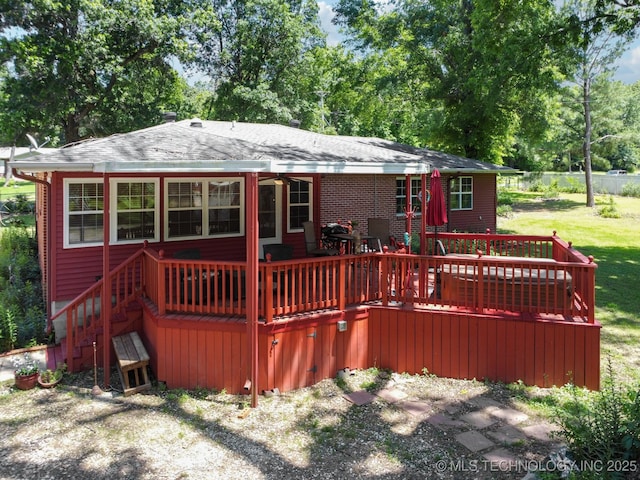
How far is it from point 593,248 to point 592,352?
1178 cm

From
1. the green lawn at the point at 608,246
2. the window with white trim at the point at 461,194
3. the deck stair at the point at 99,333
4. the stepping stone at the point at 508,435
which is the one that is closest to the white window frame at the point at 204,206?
the deck stair at the point at 99,333

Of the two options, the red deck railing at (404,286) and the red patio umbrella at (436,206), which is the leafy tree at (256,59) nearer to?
the red patio umbrella at (436,206)

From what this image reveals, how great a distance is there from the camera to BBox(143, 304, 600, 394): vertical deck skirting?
21.4 ft

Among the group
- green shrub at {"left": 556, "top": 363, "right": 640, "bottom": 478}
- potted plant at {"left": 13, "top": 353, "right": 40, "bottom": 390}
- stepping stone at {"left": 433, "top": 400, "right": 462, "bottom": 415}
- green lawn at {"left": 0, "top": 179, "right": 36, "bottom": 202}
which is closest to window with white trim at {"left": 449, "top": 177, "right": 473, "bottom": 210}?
stepping stone at {"left": 433, "top": 400, "right": 462, "bottom": 415}

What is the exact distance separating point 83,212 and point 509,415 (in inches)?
286

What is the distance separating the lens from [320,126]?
1299 inches

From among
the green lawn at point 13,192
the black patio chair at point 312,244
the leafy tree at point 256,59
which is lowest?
the black patio chair at point 312,244

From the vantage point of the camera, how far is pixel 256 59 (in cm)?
2825

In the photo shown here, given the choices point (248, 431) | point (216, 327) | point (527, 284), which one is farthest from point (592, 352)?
point (216, 327)

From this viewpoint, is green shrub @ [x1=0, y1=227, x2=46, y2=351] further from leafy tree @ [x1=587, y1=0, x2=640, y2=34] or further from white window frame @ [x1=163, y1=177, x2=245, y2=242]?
leafy tree @ [x1=587, y1=0, x2=640, y2=34]

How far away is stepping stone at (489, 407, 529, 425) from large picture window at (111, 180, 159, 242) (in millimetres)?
6415

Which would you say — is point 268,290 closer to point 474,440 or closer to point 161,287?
point 161,287

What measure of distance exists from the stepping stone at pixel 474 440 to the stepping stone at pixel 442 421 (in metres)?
0.21

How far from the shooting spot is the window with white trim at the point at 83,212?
8.01 metres
